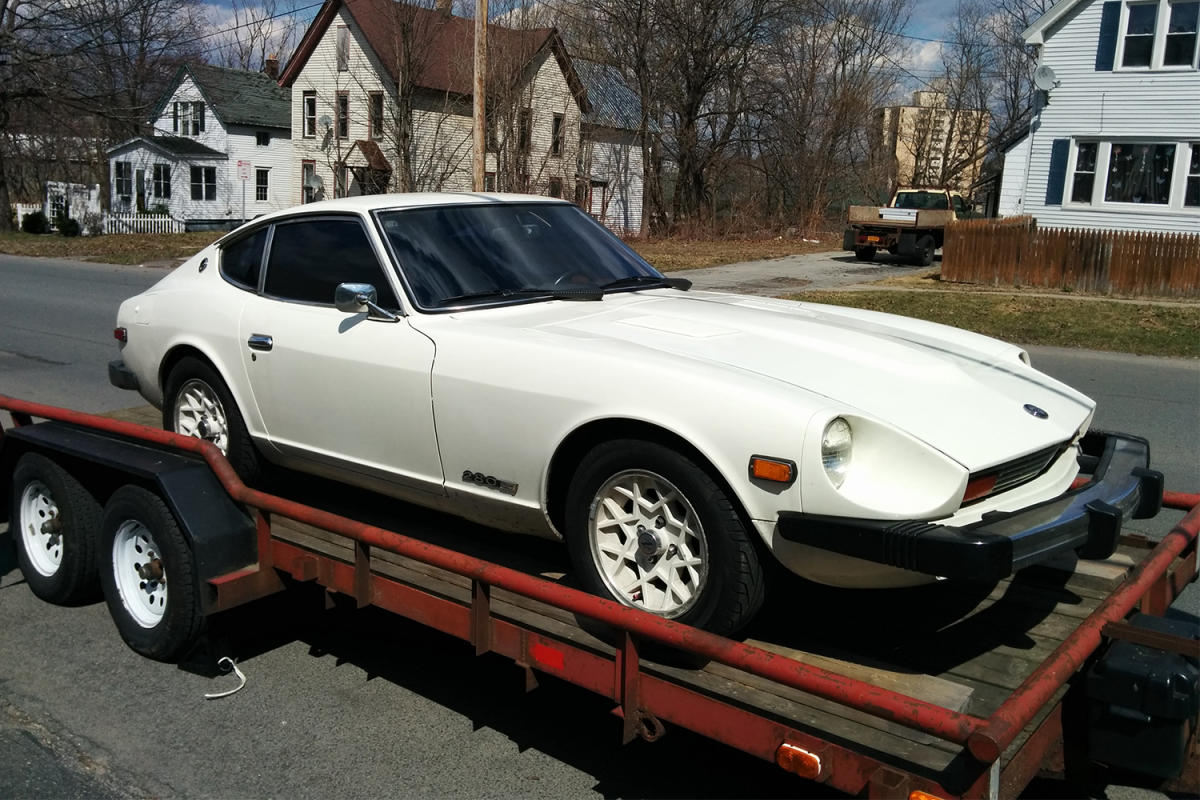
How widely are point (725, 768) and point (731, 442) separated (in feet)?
3.88

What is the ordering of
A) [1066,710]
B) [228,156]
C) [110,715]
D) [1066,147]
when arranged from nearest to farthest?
[1066,710]
[110,715]
[1066,147]
[228,156]

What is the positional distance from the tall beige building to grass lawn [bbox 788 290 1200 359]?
3019 cm

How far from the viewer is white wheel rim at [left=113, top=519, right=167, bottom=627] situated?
14.1ft

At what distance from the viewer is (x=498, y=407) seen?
372 centimetres

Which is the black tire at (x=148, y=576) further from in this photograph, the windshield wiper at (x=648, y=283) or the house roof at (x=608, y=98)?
the house roof at (x=608, y=98)

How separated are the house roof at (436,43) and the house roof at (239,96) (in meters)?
5.69

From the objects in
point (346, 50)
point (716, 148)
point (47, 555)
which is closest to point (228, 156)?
point (346, 50)

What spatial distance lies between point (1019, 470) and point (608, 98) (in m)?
39.7

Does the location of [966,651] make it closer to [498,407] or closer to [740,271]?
[498,407]

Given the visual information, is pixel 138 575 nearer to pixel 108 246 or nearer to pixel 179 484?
pixel 179 484

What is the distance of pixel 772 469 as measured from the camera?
3.06 m

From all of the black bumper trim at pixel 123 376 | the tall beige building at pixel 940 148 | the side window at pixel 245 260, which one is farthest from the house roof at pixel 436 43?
the side window at pixel 245 260

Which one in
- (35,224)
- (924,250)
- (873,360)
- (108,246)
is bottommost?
(108,246)

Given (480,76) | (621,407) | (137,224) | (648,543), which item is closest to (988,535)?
(648,543)
